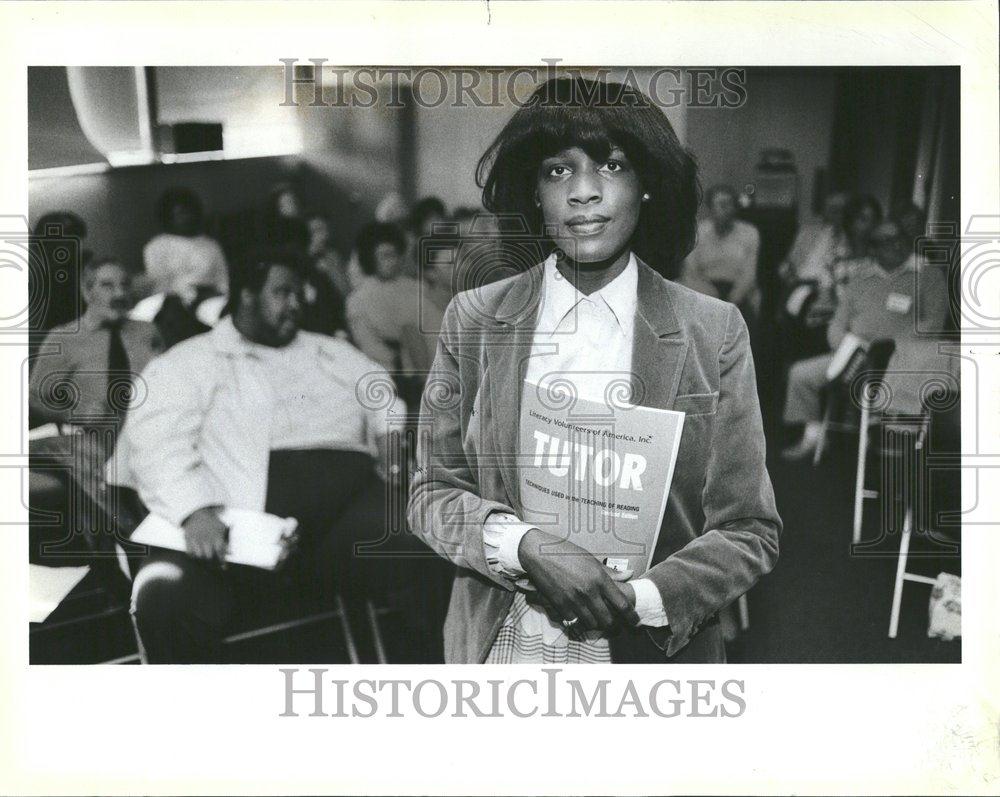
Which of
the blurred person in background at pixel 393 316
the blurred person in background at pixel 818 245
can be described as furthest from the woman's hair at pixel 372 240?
the blurred person in background at pixel 818 245

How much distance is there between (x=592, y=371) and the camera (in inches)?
105

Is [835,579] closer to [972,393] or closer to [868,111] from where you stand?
[972,393]

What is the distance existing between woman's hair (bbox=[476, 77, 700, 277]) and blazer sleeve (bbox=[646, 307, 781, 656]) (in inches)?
11.1

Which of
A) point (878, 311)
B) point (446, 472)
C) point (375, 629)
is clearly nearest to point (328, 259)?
point (446, 472)

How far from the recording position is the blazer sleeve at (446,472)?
269 cm

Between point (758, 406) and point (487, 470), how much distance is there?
72 centimetres

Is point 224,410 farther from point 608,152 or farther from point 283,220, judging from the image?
point 608,152

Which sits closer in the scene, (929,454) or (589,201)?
(589,201)

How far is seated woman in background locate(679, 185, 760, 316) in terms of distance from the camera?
8.74ft

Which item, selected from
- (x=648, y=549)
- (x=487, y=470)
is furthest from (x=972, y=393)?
(x=487, y=470)

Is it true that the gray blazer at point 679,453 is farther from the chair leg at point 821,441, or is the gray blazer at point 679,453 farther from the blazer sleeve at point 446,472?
the chair leg at point 821,441

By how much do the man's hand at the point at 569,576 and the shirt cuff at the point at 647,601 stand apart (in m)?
0.02

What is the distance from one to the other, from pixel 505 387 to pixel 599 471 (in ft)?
1.06

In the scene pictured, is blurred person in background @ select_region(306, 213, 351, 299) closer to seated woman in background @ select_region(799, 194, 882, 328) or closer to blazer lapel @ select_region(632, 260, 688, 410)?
blazer lapel @ select_region(632, 260, 688, 410)
